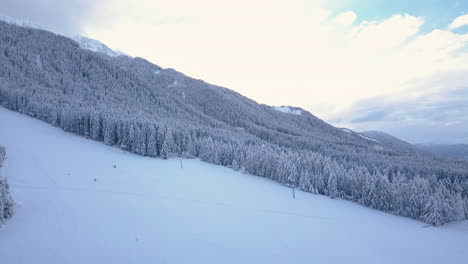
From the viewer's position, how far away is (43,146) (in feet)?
166

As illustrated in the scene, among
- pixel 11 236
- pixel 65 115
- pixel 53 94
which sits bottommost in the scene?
pixel 11 236

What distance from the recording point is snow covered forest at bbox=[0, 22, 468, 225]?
42.6 metres

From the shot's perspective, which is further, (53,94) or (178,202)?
(53,94)

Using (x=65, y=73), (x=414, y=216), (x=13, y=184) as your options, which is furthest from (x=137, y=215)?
(x=65, y=73)

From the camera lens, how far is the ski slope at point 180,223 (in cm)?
1691

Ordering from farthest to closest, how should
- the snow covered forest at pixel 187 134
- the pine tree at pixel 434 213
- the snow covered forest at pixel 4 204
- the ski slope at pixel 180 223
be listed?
the snow covered forest at pixel 187 134 < the pine tree at pixel 434 213 < the snow covered forest at pixel 4 204 < the ski slope at pixel 180 223

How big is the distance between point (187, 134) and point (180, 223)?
49.5m

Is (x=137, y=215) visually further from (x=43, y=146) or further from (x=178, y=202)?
(x=43, y=146)

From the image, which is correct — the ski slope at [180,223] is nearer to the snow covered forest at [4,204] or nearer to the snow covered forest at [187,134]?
the snow covered forest at [4,204]

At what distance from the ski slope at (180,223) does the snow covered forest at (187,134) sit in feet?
14.7

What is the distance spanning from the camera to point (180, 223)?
22750mm

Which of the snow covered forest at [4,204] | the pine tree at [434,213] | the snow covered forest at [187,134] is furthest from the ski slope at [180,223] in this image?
the snow covered forest at [187,134]

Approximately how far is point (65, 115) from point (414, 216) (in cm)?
7602

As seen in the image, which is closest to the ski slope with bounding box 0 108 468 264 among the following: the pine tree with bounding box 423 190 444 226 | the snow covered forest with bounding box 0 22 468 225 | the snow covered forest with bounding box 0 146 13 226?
the snow covered forest with bounding box 0 146 13 226
